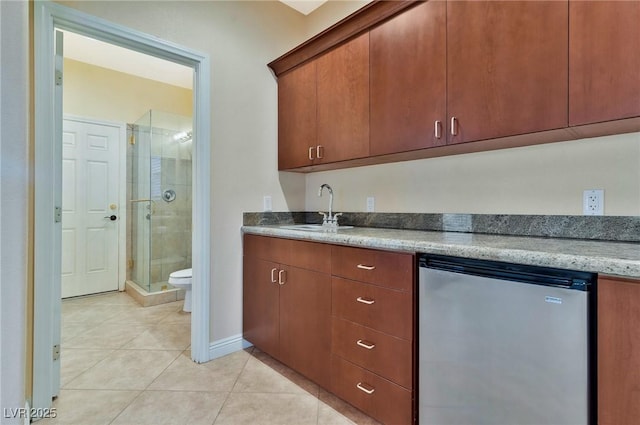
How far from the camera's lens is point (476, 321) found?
1.12 metres

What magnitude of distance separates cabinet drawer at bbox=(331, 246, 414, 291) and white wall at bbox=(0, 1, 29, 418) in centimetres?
119

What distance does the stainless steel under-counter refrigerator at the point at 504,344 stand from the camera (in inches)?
36.2

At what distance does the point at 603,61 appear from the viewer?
1136 mm

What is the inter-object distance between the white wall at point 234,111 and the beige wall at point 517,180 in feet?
2.92

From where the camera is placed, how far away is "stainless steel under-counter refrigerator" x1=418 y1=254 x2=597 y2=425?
0.92 m

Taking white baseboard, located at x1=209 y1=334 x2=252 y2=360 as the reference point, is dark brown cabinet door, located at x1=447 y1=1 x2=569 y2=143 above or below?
above

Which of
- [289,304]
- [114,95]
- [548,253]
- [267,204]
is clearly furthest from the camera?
[114,95]

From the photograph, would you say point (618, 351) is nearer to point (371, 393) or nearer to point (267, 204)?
point (371, 393)

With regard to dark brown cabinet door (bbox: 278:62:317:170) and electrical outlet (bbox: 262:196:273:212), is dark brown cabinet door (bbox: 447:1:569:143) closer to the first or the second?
dark brown cabinet door (bbox: 278:62:317:170)

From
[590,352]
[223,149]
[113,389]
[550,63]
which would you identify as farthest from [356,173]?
[113,389]

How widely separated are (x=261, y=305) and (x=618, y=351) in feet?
6.05

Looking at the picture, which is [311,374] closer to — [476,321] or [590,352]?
[476,321]

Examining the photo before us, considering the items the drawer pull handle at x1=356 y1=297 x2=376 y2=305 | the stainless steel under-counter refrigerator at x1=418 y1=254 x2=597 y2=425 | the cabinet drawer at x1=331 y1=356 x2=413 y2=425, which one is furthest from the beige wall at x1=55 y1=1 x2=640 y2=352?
the cabinet drawer at x1=331 y1=356 x2=413 y2=425

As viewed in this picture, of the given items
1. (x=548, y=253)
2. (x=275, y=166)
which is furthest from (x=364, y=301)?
(x=275, y=166)
